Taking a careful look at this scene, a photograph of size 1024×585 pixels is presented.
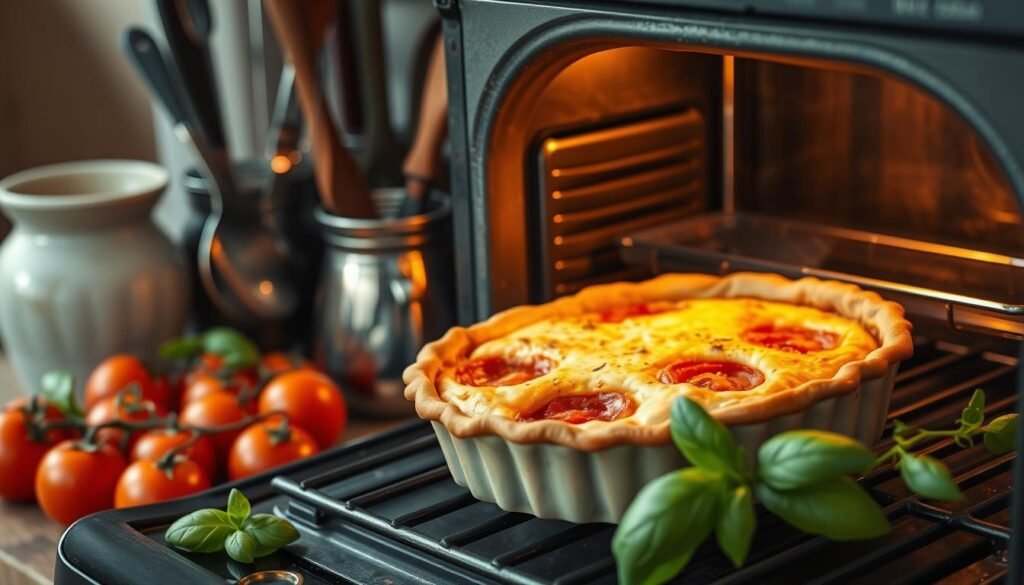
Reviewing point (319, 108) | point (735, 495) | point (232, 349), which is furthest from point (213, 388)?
point (735, 495)

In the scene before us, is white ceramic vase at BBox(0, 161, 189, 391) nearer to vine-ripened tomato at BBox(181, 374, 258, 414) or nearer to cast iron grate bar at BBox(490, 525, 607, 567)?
vine-ripened tomato at BBox(181, 374, 258, 414)

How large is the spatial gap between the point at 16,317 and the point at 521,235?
652 mm

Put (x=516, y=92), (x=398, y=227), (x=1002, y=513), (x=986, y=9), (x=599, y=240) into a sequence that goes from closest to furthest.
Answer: (x=986, y=9) → (x=1002, y=513) → (x=516, y=92) → (x=599, y=240) → (x=398, y=227)

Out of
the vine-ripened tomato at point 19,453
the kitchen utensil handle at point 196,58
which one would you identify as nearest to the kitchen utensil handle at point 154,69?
the kitchen utensil handle at point 196,58

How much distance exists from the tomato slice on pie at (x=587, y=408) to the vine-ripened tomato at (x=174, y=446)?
42cm

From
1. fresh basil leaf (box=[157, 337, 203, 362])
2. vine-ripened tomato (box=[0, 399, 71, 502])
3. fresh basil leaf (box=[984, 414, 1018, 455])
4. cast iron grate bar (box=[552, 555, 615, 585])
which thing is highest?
fresh basil leaf (box=[984, 414, 1018, 455])

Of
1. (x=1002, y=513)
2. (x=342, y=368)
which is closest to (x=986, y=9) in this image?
(x=1002, y=513)

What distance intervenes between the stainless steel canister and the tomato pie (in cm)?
31

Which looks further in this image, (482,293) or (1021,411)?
(482,293)

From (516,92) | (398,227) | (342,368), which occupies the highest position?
(516,92)

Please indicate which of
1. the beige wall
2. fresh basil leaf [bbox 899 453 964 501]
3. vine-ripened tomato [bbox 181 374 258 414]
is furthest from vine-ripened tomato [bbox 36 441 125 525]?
the beige wall

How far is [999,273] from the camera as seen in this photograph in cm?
108

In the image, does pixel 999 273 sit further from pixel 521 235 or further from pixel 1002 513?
pixel 521 235

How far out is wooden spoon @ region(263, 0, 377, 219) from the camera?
1313 mm
